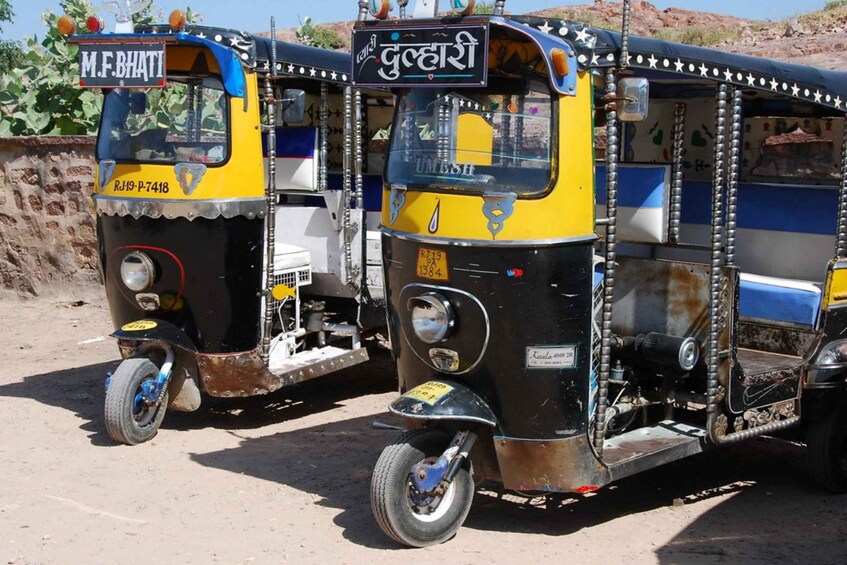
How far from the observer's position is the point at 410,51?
18.2 ft

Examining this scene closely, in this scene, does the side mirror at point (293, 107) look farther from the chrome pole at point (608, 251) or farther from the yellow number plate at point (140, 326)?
the chrome pole at point (608, 251)

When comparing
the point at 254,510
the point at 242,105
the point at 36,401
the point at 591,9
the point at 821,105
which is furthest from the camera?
the point at 591,9

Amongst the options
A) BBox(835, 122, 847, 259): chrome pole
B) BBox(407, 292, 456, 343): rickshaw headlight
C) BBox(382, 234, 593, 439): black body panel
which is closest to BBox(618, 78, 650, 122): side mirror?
BBox(382, 234, 593, 439): black body panel

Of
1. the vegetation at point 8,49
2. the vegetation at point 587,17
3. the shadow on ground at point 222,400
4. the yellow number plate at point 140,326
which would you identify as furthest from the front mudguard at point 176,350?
the vegetation at point 587,17

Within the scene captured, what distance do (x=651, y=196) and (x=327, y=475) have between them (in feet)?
8.07

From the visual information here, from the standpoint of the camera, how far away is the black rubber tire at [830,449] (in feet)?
21.7

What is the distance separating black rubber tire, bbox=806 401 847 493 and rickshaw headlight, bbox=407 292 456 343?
252 cm

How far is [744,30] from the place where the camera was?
23875 mm

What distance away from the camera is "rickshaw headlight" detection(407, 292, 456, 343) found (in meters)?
5.48

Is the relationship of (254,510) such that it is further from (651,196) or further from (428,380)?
(651,196)

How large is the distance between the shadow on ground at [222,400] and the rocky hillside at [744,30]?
3646 mm

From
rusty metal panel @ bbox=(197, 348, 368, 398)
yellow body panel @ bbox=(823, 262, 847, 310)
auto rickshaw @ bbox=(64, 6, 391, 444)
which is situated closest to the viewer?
yellow body panel @ bbox=(823, 262, 847, 310)

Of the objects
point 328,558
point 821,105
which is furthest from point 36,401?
point 821,105

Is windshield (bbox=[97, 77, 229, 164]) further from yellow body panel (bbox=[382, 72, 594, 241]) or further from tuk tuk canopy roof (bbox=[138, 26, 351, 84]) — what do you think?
yellow body panel (bbox=[382, 72, 594, 241])
